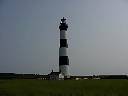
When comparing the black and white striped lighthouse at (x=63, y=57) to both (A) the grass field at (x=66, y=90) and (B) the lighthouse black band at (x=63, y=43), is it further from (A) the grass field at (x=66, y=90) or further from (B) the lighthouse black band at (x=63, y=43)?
(A) the grass field at (x=66, y=90)

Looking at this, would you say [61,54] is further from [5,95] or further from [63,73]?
[5,95]

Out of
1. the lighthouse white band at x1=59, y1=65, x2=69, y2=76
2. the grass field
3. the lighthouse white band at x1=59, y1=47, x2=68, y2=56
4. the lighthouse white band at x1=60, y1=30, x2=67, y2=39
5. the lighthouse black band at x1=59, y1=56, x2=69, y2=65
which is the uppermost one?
the lighthouse white band at x1=60, y1=30, x2=67, y2=39

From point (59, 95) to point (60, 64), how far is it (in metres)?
40.1

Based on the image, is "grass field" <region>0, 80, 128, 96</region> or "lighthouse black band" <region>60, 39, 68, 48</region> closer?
"grass field" <region>0, 80, 128, 96</region>

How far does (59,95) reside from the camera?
690 inches

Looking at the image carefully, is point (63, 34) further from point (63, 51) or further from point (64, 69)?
point (64, 69)

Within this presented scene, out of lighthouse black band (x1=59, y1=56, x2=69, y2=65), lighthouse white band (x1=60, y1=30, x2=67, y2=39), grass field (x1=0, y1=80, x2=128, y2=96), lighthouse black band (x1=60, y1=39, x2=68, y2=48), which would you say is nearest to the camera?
grass field (x1=0, y1=80, x2=128, y2=96)

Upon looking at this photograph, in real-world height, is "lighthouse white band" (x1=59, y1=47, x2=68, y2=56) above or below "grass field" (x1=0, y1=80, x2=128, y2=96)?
above

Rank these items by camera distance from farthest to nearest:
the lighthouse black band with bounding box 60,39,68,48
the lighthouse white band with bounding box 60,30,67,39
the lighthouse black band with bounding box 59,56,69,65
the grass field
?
the lighthouse white band with bounding box 60,30,67,39
the lighthouse black band with bounding box 60,39,68,48
the lighthouse black band with bounding box 59,56,69,65
the grass field

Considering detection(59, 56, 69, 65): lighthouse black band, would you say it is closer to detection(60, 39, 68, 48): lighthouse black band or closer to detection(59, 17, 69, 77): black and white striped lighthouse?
detection(59, 17, 69, 77): black and white striped lighthouse

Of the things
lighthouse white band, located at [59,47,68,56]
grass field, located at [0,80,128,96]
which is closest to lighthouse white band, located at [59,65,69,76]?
lighthouse white band, located at [59,47,68,56]

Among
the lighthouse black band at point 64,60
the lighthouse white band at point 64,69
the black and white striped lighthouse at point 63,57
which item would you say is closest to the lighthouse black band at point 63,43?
the black and white striped lighthouse at point 63,57

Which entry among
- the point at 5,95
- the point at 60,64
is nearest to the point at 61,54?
the point at 60,64

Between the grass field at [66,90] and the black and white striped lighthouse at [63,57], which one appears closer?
the grass field at [66,90]
